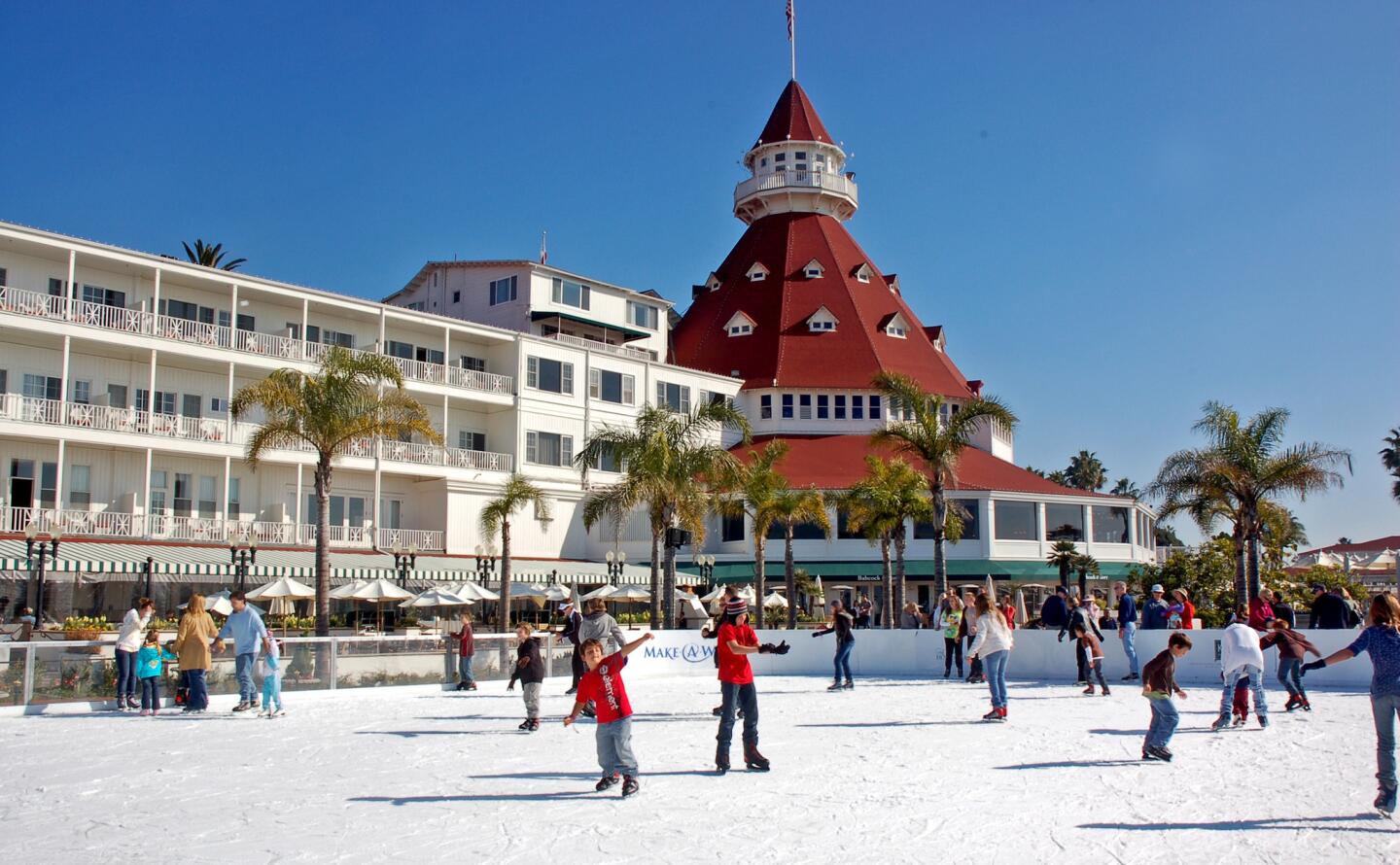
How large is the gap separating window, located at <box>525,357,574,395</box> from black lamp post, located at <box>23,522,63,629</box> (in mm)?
18608

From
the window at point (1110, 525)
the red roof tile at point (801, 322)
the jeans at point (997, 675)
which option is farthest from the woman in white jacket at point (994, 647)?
the red roof tile at point (801, 322)

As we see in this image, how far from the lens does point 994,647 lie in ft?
54.6

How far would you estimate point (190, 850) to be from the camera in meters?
8.90

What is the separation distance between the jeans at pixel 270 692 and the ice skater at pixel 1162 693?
12489mm

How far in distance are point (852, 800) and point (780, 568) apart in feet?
142

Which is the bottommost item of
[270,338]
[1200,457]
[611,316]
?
[1200,457]

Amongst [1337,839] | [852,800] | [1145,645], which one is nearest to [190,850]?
[852,800]

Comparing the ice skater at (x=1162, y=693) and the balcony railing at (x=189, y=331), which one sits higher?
the balcony railing at (x=189, y=331)

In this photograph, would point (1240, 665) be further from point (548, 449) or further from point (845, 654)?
point (548, 449)

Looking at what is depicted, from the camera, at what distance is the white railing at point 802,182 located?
69.7 meters

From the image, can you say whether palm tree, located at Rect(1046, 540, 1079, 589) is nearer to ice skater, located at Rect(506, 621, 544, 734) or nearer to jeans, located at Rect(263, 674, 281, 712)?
ice skater, located at Rect(506, 621, 544, 734)

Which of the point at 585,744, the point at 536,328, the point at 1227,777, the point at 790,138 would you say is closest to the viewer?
the point at 1227,777

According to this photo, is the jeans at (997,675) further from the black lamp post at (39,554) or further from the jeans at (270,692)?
the black lamp post at (39,554)

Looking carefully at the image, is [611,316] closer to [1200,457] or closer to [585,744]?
[1200,457]
